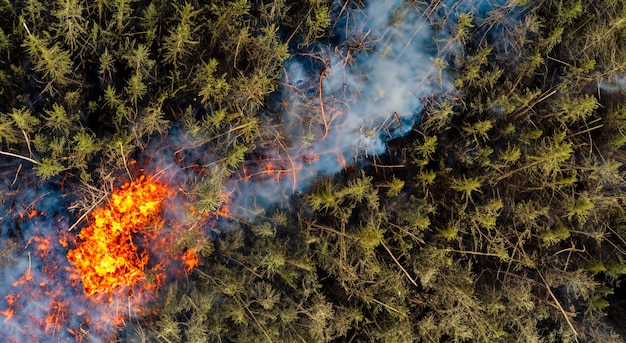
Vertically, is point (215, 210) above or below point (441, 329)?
above

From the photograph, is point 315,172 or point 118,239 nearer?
point 118,239

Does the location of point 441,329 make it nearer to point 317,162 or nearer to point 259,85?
point 317,162

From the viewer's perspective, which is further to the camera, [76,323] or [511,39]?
[511,39]

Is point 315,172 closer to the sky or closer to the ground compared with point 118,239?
closer to the sky

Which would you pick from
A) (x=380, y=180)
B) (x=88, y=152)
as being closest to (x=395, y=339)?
(x=380, y=180)
